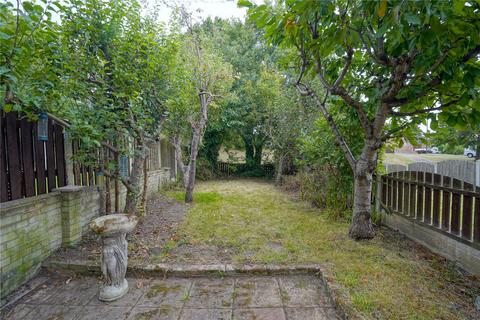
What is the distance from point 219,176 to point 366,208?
8901 mm

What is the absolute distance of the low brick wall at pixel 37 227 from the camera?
238cm

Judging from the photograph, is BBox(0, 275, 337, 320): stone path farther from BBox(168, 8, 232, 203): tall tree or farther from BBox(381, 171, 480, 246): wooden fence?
BBox(168, 8, 232, 203): tall tree

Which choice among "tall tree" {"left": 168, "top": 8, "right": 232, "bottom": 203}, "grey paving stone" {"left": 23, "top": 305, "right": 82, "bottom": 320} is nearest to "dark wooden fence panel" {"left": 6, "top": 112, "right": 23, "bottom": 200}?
"grey paving stone" {"left": 23, "top": 305, "right": 82, "bottom": 320}

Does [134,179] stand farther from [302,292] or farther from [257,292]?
[302,292]

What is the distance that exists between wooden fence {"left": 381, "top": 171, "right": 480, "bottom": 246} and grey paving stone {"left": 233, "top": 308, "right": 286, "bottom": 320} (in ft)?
7.39

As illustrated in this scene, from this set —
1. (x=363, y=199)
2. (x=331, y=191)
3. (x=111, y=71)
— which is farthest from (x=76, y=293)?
(x=331, y=191)

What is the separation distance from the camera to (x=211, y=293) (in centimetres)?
241

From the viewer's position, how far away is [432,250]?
319 cm

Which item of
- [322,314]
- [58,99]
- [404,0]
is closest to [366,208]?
[322,314]

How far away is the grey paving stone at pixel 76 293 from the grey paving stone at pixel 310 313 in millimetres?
1898

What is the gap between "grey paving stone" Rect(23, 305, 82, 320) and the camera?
2.09 metres

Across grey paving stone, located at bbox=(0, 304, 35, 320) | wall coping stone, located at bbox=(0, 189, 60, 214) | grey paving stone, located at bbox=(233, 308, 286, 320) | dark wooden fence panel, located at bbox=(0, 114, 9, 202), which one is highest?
dark wooden fence panel, located at bbox=(0, 114, 9, 202)

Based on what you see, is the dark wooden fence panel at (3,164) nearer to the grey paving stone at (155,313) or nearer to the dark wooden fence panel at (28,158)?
the dark wooden fence panel at (28,158)

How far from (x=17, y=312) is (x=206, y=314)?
167cm
